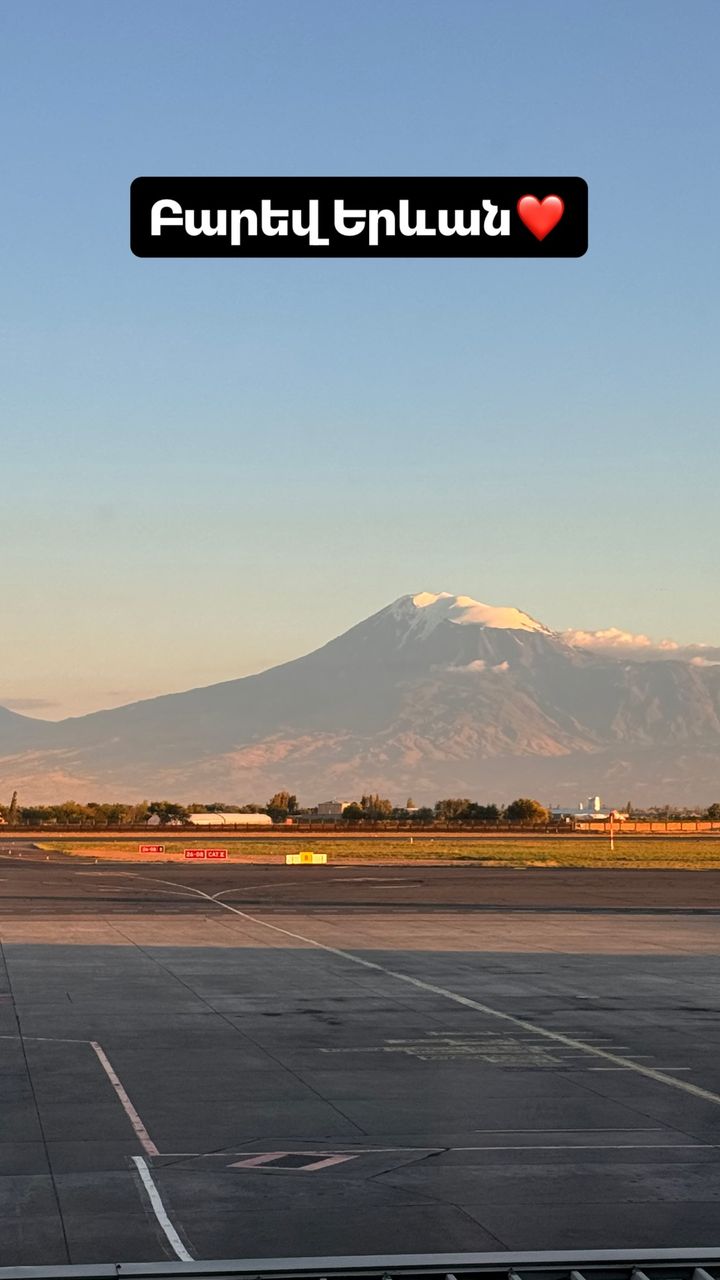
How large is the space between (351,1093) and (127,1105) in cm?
331

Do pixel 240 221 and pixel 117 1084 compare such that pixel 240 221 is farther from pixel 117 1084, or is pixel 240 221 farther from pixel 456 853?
pixel 456 853

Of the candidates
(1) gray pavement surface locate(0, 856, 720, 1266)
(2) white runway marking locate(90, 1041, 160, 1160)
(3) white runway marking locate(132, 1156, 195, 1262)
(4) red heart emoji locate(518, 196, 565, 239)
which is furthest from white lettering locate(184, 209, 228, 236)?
(2) white runway marking locate(90, 1041, 160, 1160)

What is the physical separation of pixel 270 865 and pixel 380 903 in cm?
4145

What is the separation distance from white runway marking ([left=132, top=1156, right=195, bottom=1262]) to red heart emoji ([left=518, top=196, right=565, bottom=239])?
31.8 feet

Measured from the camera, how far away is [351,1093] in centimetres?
2253

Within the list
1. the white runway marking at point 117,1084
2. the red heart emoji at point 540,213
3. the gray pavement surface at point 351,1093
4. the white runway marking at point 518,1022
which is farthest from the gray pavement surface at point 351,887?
the red heart emoji at point 540,213

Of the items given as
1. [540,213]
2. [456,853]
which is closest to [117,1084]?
[540,213]

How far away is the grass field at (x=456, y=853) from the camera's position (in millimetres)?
114188

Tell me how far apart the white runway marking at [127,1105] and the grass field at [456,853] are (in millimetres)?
83573

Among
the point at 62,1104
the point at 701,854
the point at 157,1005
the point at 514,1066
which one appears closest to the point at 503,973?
the point at 157,1005

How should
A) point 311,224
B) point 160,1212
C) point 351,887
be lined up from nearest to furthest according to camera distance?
point 311,224 → point 160,1212 → point 351,887

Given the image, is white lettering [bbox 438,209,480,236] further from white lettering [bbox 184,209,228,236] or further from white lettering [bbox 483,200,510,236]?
white lettering [bbox 184,209,228,236]

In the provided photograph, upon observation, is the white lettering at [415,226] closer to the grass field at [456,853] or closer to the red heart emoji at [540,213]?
the red heart emoji at [540,213]

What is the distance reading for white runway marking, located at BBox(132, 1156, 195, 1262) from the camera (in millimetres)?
14031
